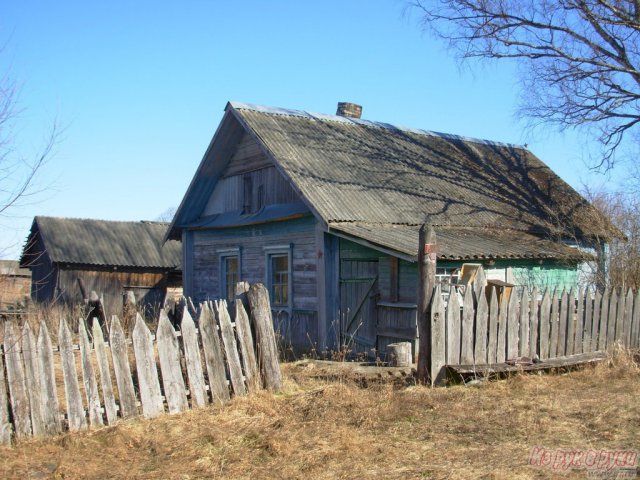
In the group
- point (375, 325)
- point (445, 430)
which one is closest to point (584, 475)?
point (445, 430)

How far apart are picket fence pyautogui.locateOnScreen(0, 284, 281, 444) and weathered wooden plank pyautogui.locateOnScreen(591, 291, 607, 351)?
5.51m

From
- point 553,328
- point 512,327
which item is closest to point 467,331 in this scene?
point 512,327

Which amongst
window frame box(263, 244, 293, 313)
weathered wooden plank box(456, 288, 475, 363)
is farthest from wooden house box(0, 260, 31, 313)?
weathered wooden plank box(456, 288, 475, 363)

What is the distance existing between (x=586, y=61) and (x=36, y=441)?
1665 centimetres

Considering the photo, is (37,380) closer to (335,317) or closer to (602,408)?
(602,408)

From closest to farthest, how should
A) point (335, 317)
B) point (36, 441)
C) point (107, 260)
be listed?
point (36, 441)
point (335, 317)
point (107, 260)

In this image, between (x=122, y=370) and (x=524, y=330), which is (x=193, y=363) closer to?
(x=122, y=370)

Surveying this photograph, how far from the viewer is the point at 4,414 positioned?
6.09 m

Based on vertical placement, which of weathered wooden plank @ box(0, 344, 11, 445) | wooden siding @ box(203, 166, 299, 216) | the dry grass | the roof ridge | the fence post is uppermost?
the roof ridge

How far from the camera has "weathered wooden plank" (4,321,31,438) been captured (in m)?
6.14

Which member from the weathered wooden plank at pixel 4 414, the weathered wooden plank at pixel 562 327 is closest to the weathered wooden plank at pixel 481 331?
the weathered wooden plank at pixel 562 327

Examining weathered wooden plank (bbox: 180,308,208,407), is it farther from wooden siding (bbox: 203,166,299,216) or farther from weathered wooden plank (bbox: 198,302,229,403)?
wooden siding (bbox: 203,166,299,216)

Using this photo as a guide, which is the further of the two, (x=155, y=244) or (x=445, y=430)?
(x=155, y=244)

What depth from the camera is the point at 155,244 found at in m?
28.4
